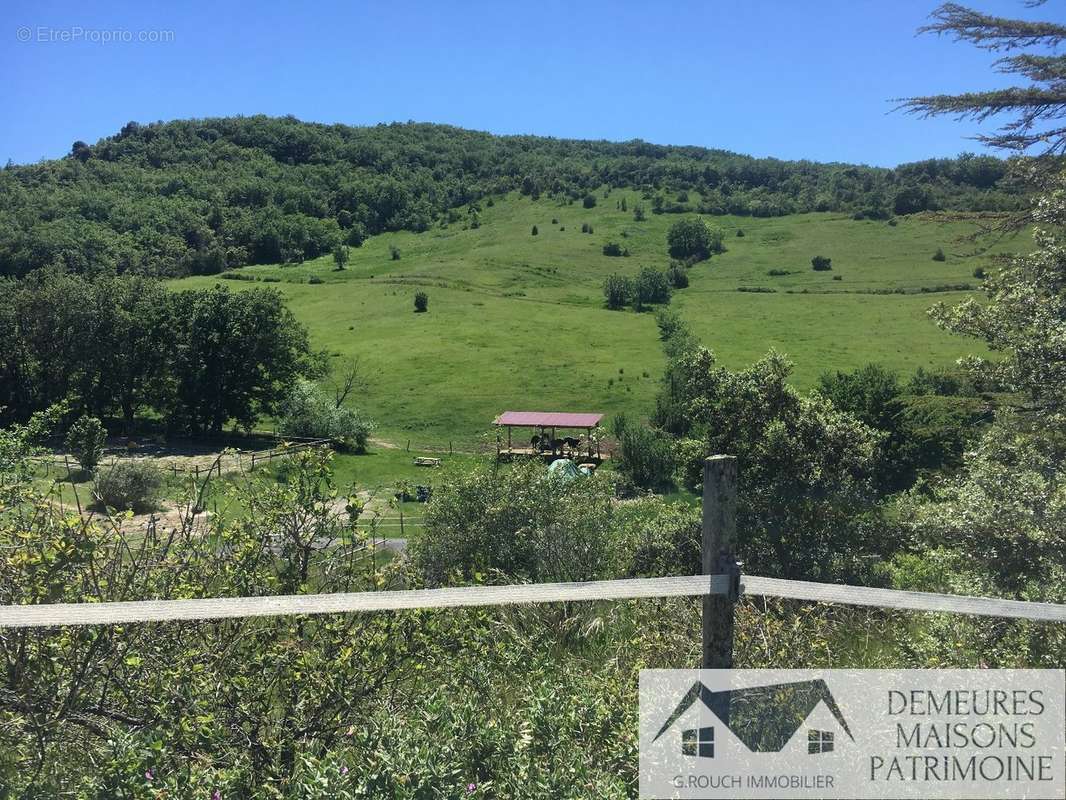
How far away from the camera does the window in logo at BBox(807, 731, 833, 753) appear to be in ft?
10.7

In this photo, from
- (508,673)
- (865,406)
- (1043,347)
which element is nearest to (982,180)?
(865,406)

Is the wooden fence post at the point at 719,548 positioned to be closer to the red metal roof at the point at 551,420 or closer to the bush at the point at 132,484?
the bush at the point at 132,484

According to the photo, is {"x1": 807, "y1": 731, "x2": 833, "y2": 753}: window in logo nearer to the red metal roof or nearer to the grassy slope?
the grassy slope

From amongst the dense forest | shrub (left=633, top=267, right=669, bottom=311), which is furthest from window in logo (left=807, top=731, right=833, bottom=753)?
shrub (left=633, top=267, right=669, bottom=311)

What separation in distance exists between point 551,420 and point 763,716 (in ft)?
178

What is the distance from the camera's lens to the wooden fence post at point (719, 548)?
10.0ft

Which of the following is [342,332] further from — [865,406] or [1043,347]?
[1043,347]

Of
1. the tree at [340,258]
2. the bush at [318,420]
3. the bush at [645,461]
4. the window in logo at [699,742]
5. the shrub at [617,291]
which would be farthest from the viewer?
the tree at [340,258]

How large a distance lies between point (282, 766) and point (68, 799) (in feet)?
2.53

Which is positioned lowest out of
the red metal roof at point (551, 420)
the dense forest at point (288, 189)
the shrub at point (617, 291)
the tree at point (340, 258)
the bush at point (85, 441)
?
the red metal roof at point (551, 420)

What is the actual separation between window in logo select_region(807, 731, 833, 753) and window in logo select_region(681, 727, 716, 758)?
40 centimetres

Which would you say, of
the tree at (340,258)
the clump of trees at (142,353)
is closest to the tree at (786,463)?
the clump of trees at (142,353)

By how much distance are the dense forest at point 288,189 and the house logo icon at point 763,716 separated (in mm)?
91234

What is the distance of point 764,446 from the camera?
1981 cm
